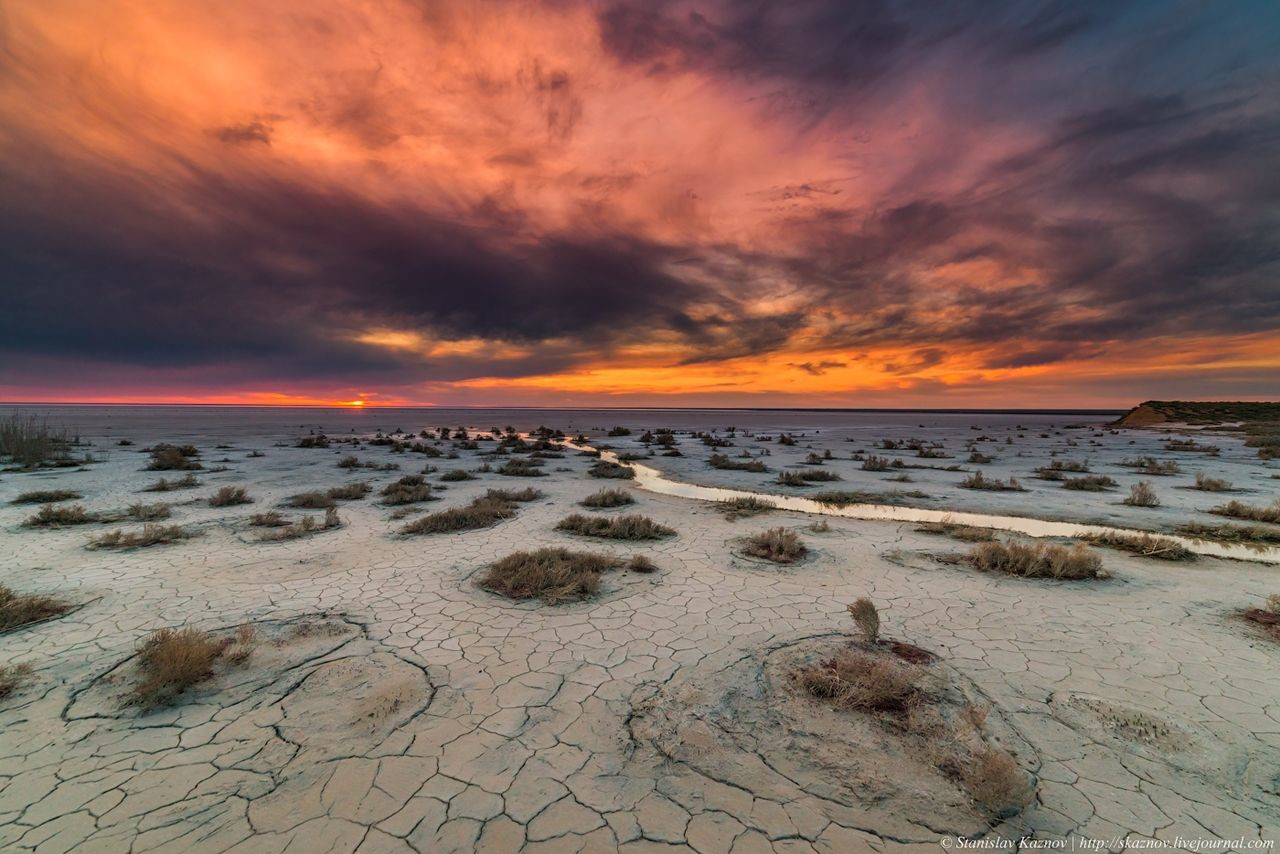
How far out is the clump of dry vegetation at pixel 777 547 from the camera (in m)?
9.42

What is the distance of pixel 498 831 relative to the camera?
3289 millimetres

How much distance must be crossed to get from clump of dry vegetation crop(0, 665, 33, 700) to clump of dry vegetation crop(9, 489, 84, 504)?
12.2 metres

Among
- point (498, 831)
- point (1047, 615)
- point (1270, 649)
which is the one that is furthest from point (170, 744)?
point (1270, 649)

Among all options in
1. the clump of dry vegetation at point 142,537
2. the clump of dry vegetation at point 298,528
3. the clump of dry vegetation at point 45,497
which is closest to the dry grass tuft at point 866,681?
the clump of dry vegetation at point 298,528

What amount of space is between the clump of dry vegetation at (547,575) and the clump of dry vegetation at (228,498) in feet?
33.1

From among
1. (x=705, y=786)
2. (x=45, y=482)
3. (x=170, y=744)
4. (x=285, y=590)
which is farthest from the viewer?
(x=45, y=482)

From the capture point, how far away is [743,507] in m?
14.1

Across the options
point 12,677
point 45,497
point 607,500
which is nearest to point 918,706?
point 12,677

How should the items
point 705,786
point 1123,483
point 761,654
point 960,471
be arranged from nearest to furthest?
point 705,786 → point 761,654 → point 1123,483 → point 960,471

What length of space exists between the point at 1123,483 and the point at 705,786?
74.7 feet

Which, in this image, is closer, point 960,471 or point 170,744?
point 170,744

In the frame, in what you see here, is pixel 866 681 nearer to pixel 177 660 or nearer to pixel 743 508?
pixel 177 660

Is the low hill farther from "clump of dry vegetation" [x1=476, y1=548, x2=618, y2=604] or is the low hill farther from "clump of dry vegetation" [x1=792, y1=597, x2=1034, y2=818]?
"clump of dry vegetation" [x1=476, y1=548, x2=618, y2=604]

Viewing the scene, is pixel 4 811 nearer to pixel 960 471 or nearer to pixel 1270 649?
pixel 1270 649
